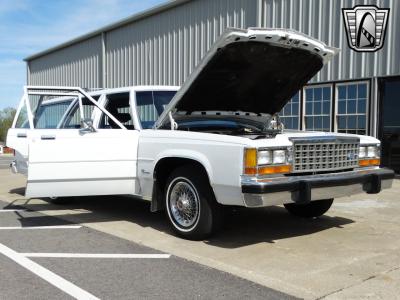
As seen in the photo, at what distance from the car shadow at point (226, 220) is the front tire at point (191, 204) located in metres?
0.22

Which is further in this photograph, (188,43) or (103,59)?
(103,59)

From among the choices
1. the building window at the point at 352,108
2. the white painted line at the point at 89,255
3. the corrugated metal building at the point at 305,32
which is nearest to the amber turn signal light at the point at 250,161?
the white painted line at the point at 89,255

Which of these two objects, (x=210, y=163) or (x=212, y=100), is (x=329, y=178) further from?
(x=212, y=100)

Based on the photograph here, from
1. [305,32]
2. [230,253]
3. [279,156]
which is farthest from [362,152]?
[305,32]

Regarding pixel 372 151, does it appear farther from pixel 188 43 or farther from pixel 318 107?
pixel 188 43

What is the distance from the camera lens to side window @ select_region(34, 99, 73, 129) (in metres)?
7.98

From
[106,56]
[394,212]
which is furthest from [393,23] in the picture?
[106,56]

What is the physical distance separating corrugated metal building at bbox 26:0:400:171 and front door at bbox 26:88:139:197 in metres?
7.25

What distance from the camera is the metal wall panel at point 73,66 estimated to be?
21.9 meters

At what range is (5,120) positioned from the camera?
1834 inches

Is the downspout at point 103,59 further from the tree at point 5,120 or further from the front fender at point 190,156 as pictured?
the tree at point 5,120

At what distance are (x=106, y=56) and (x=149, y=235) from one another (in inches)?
639

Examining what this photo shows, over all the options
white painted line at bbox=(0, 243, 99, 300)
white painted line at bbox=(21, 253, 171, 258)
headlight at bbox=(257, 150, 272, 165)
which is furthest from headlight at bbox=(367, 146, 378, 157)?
white painted line at bbox=(0, 243, 99, 300)

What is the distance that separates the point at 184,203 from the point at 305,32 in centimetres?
837
